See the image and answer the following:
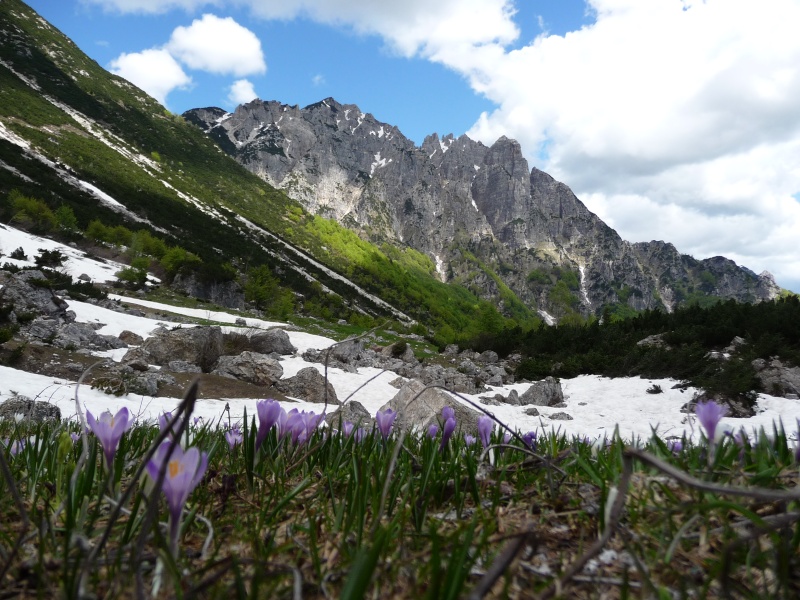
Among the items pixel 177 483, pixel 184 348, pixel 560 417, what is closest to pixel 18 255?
pixel 184 348

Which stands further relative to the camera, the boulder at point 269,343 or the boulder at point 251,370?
the boulder at point 269,343

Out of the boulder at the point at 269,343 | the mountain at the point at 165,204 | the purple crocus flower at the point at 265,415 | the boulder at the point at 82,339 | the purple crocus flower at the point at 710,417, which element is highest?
the mountain at the point at 165,204

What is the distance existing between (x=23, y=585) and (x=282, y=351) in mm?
21123

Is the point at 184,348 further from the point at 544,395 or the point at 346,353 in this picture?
the point at 544,395

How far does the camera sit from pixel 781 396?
43.5 feet

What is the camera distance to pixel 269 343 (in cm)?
2106

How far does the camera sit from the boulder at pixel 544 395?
16.0 meters

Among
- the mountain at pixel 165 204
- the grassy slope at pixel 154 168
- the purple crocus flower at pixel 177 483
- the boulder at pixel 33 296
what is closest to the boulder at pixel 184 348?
the boulder at pixel 33 296

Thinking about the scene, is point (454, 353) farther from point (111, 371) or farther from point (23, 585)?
point (23, 585)

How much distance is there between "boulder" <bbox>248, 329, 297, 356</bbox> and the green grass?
778 inches

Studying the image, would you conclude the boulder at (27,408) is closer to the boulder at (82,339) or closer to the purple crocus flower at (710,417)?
the purple crocus flower at (710,417)

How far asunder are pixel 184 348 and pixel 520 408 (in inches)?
462

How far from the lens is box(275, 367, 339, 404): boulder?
14445 mm

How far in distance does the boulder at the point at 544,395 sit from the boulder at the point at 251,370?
8.75 metres
